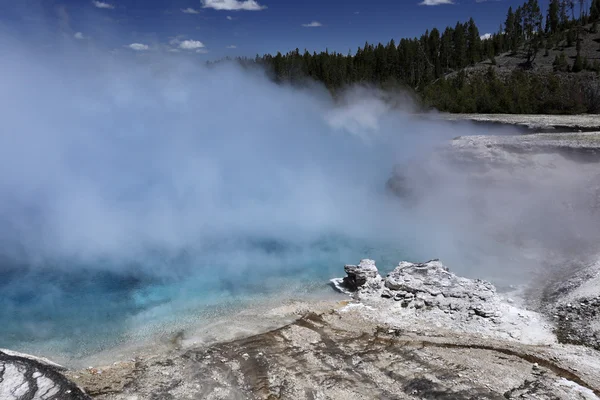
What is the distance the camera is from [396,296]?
21.6 feet

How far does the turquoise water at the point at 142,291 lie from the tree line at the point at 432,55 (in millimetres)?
22991

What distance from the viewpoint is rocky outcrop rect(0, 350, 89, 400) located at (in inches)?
160

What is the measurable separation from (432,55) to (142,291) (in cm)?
3524

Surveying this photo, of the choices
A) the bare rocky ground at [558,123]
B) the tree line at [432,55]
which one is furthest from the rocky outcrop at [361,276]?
the tree line at [432,55]

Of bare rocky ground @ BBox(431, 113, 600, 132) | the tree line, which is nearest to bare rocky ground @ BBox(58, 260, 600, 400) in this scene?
bare rocky ground @ BBox(431, 113, 600, 132)

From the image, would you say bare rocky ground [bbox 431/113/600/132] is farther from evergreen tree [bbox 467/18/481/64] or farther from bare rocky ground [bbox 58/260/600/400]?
evergreen tree [bbox 467/18/481/64]

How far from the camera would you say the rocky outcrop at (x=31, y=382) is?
13.4ft

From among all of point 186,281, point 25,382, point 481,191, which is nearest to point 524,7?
point 481,191

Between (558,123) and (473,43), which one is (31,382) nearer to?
(558,123)

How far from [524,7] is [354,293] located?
1632 inches

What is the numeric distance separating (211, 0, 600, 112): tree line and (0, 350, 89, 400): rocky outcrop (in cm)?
2667

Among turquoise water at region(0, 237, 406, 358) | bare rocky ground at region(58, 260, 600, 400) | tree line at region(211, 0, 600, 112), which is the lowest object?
bare rocky ground at region(58, 260, 600, 400)

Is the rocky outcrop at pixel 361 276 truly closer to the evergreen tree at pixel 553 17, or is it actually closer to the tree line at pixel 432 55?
the tree line at pixel 432 55

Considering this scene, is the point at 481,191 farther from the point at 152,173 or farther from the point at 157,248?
the point at 152,173
